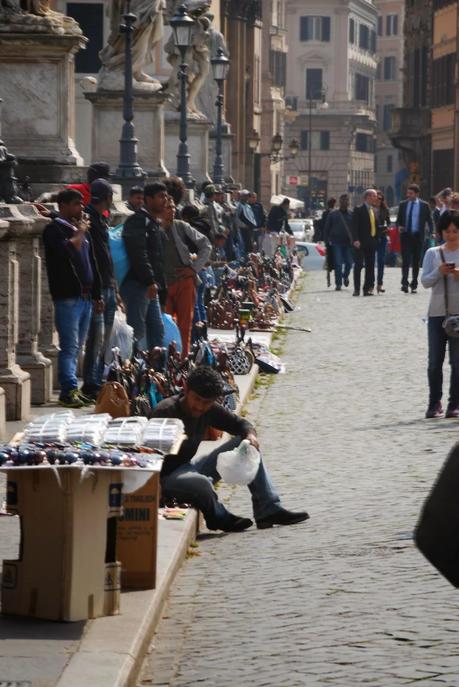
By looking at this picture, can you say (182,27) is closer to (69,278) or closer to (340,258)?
(340,258)

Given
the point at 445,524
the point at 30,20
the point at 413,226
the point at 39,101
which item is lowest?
the point at 413,226

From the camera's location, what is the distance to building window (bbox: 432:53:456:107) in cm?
8188

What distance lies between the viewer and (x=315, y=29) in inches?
6038

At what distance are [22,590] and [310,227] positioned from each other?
72.5m

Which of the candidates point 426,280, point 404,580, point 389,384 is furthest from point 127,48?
point 404,580

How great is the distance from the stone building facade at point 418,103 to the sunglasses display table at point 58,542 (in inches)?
3073

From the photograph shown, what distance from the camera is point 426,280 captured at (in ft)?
55.6

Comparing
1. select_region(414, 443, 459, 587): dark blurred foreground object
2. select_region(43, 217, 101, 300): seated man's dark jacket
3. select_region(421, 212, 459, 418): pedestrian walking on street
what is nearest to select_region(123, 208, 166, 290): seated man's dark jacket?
select_region(43, 217, 101, 300): seated man's dark jacket

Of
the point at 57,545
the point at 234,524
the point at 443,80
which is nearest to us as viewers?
the point at 57,545

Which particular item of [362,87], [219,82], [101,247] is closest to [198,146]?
[219,82]

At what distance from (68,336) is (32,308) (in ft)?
1.07

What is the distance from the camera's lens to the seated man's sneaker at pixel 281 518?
11.5m

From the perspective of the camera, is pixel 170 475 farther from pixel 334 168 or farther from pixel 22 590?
pixel 334 168

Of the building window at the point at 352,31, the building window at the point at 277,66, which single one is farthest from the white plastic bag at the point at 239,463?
the building window at the point at 352,31
